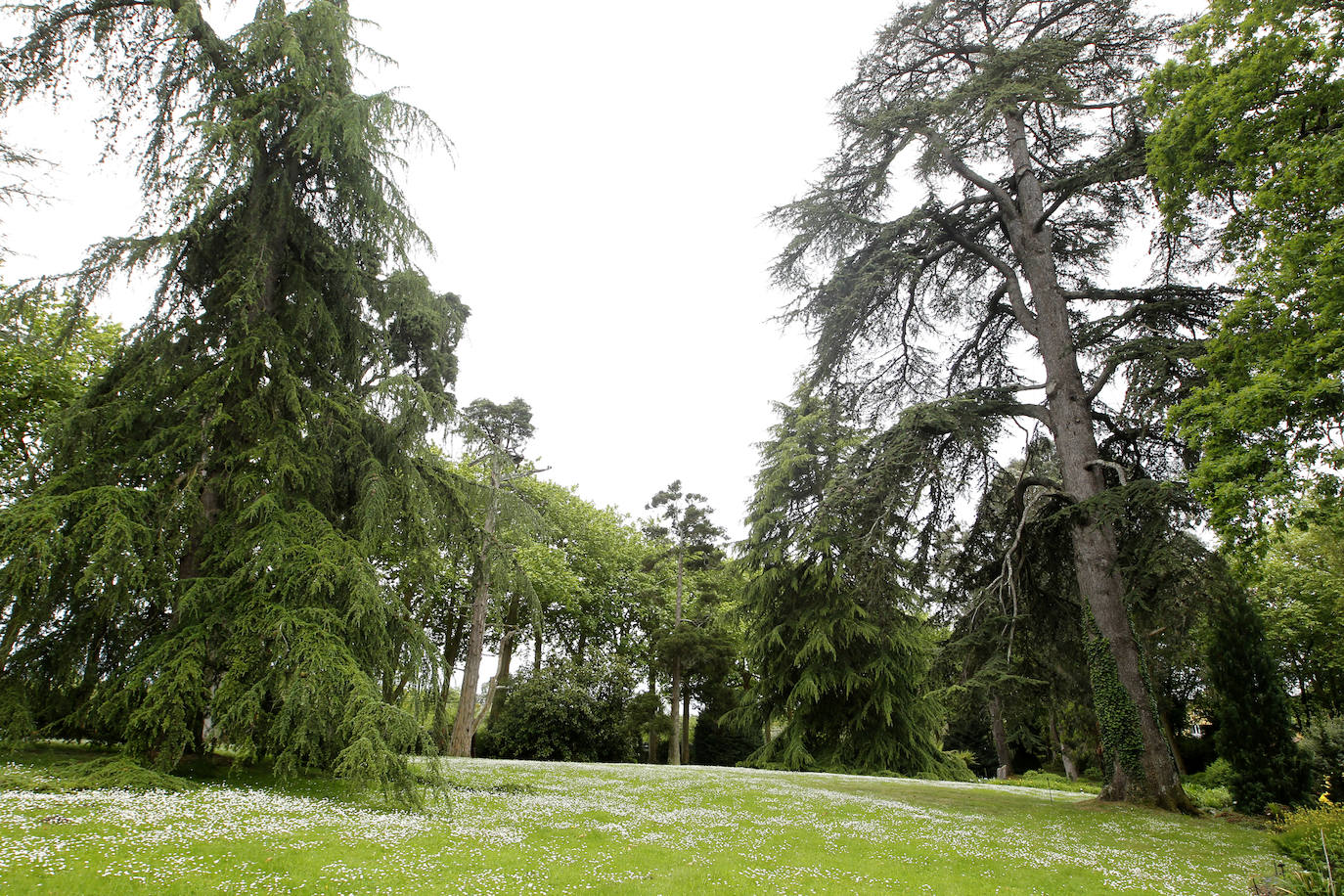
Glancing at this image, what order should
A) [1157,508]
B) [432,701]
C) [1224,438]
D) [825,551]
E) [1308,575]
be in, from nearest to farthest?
1. [1224,438]
2. [432,701]
3. [1157,508]
4. [825,551]
5. [1308,575]

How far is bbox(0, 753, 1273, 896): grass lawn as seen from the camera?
5121 millimetres

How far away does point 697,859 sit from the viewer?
271 inches

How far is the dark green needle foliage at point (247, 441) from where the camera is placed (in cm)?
773

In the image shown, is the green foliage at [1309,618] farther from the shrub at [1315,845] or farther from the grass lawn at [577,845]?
the shrub at [1315,845]

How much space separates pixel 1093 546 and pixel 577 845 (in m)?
11.6

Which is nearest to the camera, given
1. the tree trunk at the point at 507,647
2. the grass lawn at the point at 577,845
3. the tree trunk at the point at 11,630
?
the grass lawn at the point at 577,845

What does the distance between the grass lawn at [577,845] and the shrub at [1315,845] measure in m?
0.77

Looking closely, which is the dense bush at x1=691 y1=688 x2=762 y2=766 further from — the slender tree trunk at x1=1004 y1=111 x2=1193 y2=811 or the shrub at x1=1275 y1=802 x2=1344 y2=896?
the shrub at x1=1275 y1=802 x2=1344 y2=896

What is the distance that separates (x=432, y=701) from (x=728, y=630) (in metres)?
23.8

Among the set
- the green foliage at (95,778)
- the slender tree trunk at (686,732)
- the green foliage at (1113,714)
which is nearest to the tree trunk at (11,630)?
the green foliage at (95,778)

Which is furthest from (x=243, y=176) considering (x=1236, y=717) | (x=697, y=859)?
(x=1236, y=717)

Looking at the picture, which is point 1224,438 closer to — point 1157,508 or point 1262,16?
point 1157,508

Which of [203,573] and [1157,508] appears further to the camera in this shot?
[1157,508]

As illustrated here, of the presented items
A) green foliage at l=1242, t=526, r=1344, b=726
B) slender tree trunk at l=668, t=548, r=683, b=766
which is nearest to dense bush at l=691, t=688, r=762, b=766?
slender tree trunk at l=668, t=548, r=683, b=766
